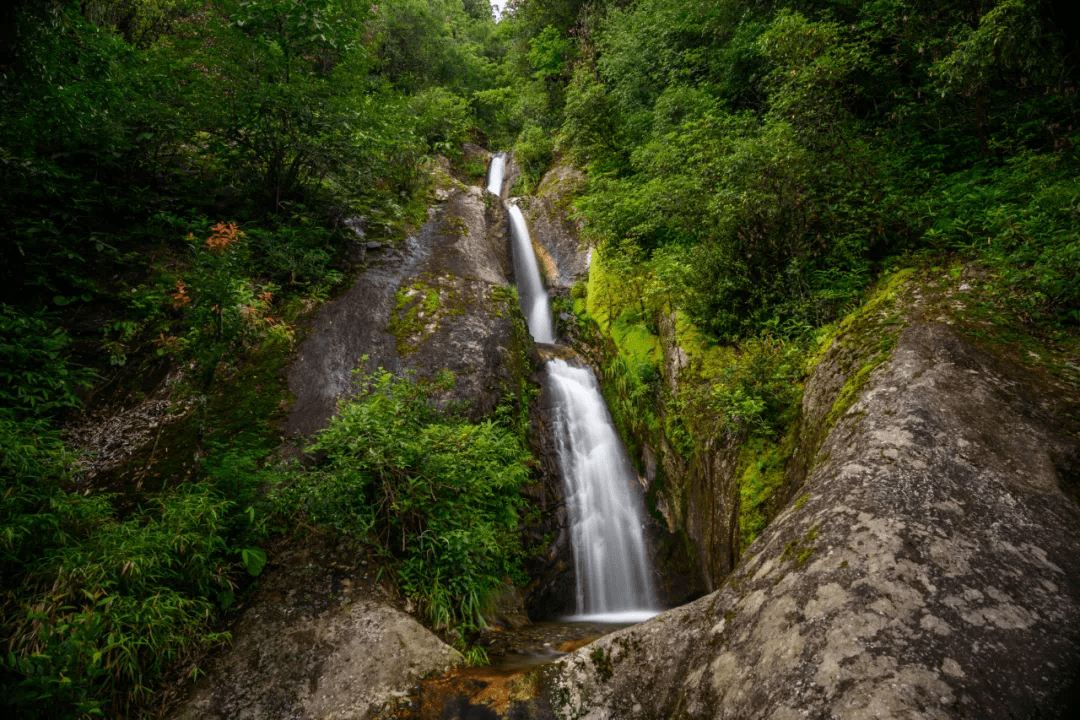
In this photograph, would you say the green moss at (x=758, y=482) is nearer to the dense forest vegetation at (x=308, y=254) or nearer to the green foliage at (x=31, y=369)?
the dense forest vegetation at (x=308, y=254)

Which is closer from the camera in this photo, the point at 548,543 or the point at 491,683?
the point at 491,683

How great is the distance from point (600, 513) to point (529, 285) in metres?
7.40

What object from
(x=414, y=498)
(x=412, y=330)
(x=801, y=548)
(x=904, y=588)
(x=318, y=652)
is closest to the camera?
(x=904, y=588)

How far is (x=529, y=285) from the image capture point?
12.8 metres

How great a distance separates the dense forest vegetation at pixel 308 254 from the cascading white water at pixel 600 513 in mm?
1067

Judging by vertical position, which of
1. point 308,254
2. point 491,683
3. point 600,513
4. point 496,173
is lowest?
point 491,683

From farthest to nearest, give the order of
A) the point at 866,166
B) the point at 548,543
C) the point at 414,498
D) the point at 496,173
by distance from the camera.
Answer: the point at 496,173 → the point at 548,543 → the point at 866,166 → the point at 414,498

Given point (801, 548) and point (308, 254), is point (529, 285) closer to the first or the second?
point (308, 254)

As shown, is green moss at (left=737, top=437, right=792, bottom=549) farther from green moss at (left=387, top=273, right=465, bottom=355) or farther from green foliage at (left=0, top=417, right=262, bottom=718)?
green moss at (left=387, top=273, right=465, bottom=355)

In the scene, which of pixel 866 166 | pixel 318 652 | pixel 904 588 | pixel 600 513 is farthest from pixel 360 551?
pixel 866 166

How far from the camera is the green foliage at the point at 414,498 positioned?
439 cm

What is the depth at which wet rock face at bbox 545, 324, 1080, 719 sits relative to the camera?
1869 mm

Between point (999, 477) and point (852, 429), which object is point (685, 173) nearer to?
point (852, 429)

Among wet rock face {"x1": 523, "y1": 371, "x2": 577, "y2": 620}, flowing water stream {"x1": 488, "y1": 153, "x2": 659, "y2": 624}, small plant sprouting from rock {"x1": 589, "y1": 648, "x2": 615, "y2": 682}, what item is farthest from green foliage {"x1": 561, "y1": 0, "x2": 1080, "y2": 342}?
small plant sprouting from rock {"x1": 589, "y1": 648, "x2": 615, "y2": 682}
